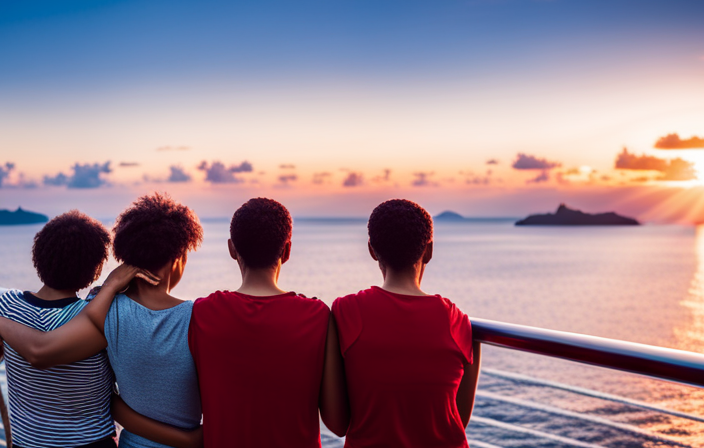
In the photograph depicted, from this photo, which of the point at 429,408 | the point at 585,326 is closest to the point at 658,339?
the point at 585,326

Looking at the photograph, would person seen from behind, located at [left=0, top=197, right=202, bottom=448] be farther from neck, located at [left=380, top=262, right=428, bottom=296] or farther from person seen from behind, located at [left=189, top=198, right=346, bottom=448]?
neck, located at [left=380, top=262, right=428, bottom=296]

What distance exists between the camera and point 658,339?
99.3 ft

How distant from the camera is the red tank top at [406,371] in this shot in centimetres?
173

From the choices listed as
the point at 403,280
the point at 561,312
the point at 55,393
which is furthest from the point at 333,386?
the point at 561,312

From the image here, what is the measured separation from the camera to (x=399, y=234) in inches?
74.8

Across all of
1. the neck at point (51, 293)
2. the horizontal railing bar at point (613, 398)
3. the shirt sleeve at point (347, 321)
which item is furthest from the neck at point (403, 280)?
the horizontal railing bar at point (613, 398)

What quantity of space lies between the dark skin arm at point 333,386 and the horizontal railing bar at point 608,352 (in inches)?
20.8

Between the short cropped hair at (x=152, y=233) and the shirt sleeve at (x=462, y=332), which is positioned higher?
the short cropped hair at (x=152, y=233)

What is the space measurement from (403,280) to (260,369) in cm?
58

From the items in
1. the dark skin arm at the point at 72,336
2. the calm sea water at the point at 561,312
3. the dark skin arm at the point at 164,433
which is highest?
the dark skin arm at the point at 72,336

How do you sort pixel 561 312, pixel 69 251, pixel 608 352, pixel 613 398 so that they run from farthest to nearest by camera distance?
pixel 561 312, pixel 613 398, pixel 69 251, pixel 608 352

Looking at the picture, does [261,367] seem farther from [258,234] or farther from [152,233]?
[152,233]

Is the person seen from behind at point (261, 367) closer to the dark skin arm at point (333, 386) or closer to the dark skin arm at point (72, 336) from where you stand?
the dark skin arm at point (333, 386)

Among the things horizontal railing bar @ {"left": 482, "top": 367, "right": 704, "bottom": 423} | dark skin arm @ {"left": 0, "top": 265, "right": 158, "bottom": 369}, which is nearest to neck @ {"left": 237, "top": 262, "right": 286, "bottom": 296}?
dark skin arm @ {"left": 0, "top": 265, "right": 158, "bottom": 369}
